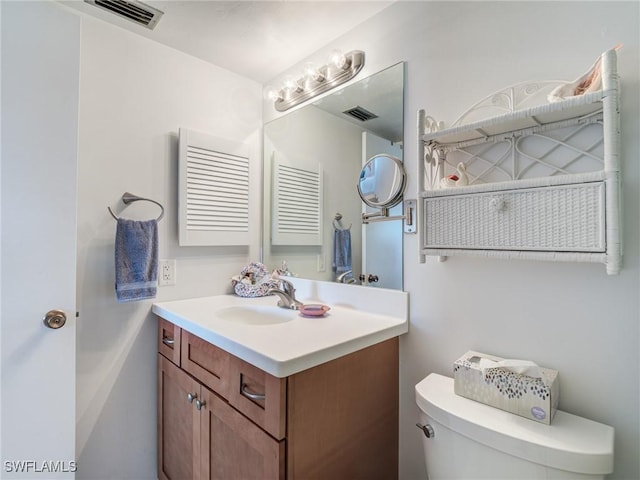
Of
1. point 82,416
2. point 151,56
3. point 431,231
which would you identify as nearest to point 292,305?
point 431,231

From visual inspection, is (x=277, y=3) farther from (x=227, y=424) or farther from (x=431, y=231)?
(x=227, y=424)

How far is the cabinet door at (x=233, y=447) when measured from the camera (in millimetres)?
868

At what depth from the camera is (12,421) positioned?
3.21 ft

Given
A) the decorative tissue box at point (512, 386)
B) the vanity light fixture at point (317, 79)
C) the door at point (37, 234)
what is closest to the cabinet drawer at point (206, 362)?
the door at point (37, 234)

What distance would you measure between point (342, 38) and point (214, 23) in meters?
0.61

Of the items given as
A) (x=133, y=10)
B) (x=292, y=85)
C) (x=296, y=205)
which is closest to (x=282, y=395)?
(x=296, y=205)

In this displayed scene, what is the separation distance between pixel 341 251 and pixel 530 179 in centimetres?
85

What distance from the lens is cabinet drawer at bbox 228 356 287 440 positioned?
84cm

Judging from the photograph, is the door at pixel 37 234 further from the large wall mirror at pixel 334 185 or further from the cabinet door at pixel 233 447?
the large wall mirror at pixel 334 185

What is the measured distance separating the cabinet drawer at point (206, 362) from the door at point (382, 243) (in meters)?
0.69

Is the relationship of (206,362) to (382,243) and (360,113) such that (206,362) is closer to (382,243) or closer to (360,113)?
(382,243)

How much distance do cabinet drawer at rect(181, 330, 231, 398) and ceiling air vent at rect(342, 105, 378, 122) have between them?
45.1 inches

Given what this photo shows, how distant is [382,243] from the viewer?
1340 millimetres

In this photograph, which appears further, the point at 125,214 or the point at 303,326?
the point at 125,214
